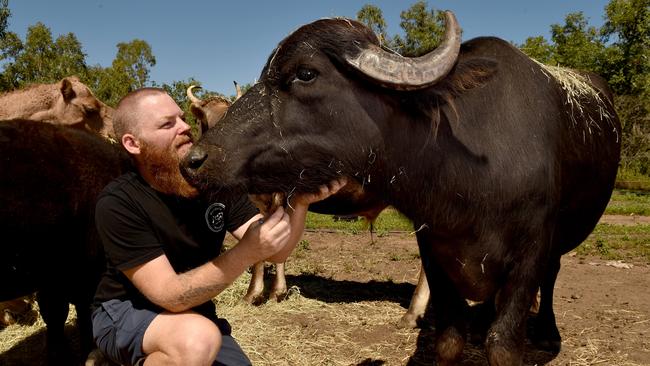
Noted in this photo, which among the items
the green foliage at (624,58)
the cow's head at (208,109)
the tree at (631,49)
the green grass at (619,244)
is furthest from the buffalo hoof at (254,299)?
the tree at (631,49)

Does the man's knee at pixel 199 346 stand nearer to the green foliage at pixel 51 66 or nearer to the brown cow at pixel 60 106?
the brown cow at pixel 60 106

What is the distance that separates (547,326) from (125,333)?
3580 millimetres

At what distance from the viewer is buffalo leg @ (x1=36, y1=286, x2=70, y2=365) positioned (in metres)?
4.27

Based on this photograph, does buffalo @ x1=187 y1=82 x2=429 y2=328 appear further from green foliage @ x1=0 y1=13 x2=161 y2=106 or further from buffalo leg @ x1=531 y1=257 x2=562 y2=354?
green foliage @ x1=0 y1=13 x2=161 y2=106

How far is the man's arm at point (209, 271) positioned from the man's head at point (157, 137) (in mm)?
451

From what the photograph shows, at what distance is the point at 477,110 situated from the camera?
292 cm

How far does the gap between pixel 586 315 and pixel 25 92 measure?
7.53m

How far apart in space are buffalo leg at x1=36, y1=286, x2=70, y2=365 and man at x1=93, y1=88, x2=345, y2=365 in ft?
5.27

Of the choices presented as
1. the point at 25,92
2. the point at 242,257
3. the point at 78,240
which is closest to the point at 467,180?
the point at 242,257

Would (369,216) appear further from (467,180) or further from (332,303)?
(467,180)

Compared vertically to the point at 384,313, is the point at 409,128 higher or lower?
higher

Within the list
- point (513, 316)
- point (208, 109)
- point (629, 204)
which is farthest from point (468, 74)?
point (629, 204)

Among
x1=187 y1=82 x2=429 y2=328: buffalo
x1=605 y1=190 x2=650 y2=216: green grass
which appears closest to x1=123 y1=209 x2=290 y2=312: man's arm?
x1=187 y1=82 x2=429 y2=328: buffalo

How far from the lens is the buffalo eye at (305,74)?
257cm
